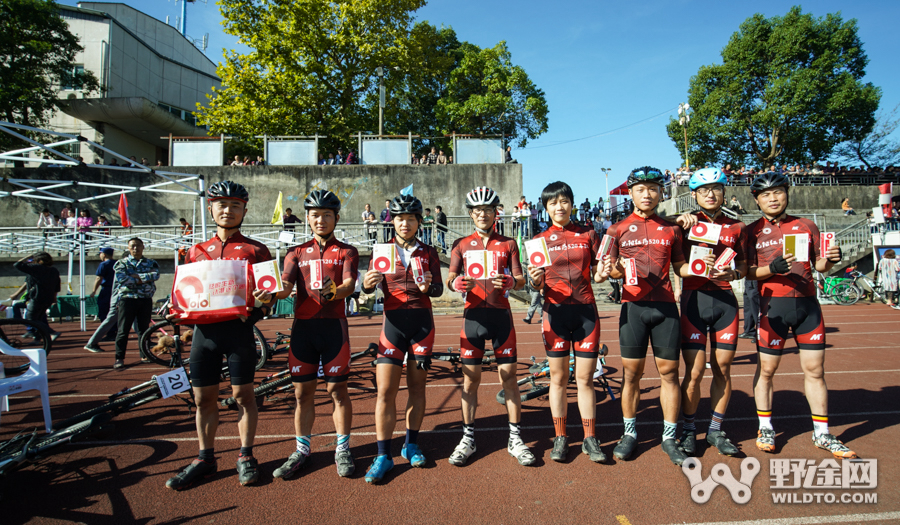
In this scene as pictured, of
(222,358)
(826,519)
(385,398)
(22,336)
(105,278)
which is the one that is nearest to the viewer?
(826,519)

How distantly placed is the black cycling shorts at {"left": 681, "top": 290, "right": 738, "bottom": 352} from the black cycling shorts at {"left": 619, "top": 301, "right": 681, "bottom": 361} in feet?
0.76

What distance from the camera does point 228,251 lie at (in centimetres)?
379

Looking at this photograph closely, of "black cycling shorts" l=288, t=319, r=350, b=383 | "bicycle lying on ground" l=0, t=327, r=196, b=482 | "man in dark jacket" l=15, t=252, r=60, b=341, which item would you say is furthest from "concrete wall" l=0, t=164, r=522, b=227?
"black cycling shorts" l=288, t=319, r=350, b=383

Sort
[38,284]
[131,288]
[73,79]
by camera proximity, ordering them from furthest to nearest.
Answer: [73,79] → [38,284] → [131,288]

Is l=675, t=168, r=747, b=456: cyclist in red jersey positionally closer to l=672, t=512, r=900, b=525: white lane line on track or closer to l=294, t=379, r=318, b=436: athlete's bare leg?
l=672, t=512, r=900, b=525: white lane line on track

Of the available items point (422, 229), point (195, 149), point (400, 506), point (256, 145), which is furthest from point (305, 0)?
point (400, 506)

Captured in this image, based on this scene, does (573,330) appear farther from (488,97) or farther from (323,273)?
(488,97)

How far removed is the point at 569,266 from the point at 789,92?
35125 millimetres

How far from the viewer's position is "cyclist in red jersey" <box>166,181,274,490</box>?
3.64m

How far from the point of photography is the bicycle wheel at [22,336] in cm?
765

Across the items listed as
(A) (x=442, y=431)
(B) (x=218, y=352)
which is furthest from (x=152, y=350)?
(A) (x=442, y=431)

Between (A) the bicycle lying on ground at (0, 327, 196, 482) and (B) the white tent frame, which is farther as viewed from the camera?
(B) the white tent frame

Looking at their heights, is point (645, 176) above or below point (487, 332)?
above

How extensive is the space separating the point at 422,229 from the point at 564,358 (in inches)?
504
